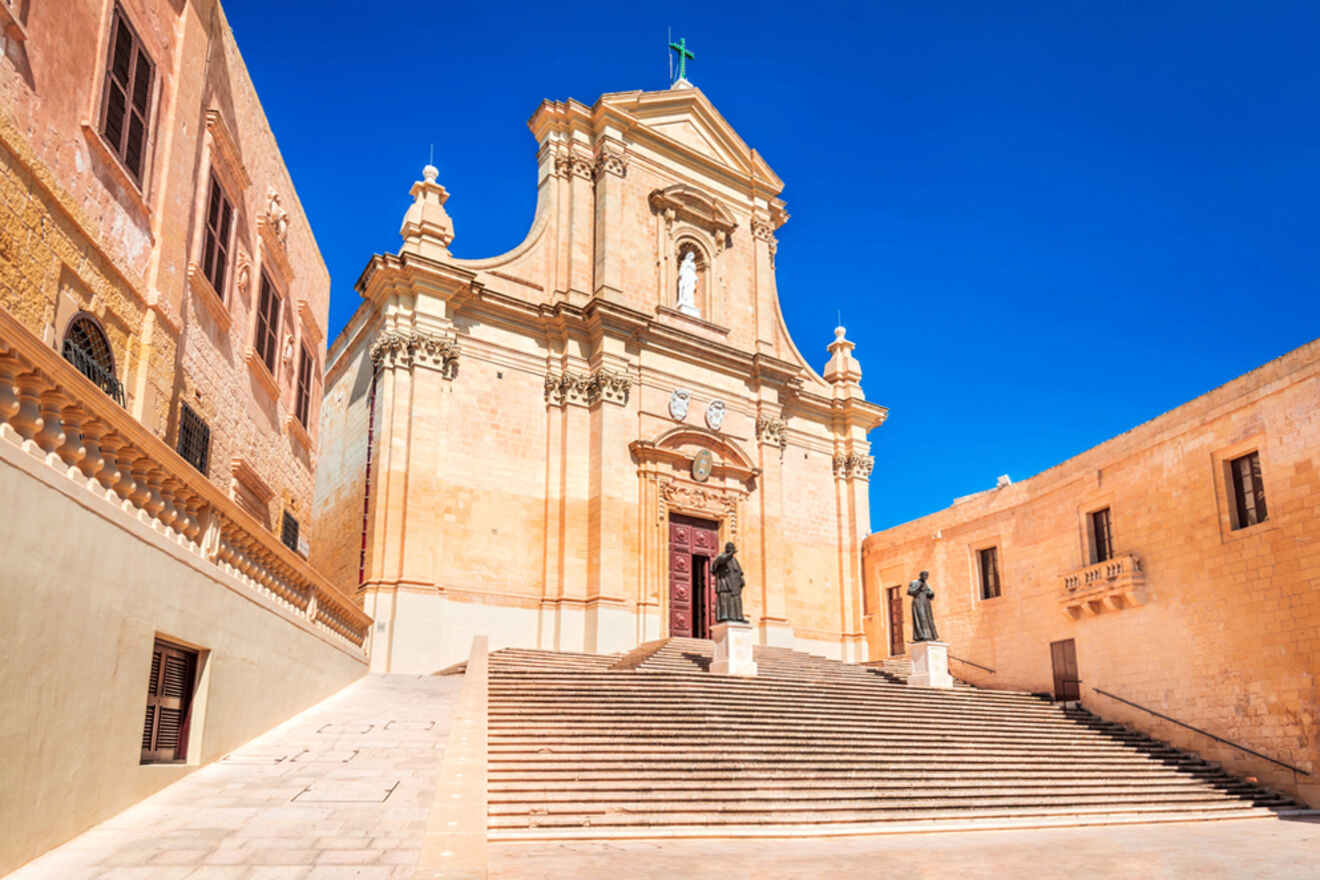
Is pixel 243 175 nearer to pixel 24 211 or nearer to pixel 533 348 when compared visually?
pixel 24 211

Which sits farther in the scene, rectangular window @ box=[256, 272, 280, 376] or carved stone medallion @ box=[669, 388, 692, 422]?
carved stone medallion @ box=[669, 388, 692, 422]

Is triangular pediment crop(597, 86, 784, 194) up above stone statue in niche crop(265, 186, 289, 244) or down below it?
above

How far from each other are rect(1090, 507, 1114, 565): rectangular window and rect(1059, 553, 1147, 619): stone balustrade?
20.9 inches

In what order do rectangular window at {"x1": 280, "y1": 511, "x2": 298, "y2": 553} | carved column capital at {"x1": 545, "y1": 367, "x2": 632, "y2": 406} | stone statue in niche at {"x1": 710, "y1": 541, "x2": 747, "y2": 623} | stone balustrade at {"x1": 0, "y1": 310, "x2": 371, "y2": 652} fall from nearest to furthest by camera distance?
stone balustrade at {"x1": 0, "y1": 310, "x2": 371, "y2": 652}, rectangular window at {"x1": 280, "y1": 511, "x2": 298, "y2": 553}, stone statue in niche at {"x1": 710, "y1": 541, "x2": 747, "y2": 623}, carved column capital at {"x1": 545, "y1": 367, "x2": 632, "y2": 406}

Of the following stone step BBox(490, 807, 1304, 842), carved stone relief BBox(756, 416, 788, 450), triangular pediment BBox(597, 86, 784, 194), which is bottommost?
stone step BBox(490, 807, 1304, 842)

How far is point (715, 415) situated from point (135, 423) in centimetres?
1903

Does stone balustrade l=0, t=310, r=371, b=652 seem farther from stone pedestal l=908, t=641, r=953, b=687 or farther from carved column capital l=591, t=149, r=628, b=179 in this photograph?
carved column capital l=591, t=149, r=628, b=179

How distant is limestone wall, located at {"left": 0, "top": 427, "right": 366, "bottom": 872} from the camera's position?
526 centimetres

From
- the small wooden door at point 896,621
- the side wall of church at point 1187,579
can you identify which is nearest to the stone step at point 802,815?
the side wall of church at point 1187,579

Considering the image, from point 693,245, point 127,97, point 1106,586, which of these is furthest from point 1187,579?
point 127,97

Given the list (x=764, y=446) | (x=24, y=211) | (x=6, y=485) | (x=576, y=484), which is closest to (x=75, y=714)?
(x=6, y=485)

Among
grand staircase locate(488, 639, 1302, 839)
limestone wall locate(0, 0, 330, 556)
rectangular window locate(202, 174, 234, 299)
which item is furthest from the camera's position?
rectangular window locate(202, 174, 234, 299)

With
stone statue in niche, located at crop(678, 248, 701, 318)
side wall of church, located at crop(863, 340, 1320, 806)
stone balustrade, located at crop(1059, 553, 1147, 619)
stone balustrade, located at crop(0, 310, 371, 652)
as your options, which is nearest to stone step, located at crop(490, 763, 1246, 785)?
side wall of church, located at crop(863, 340, 1320, 806)

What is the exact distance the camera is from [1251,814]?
562 inches
